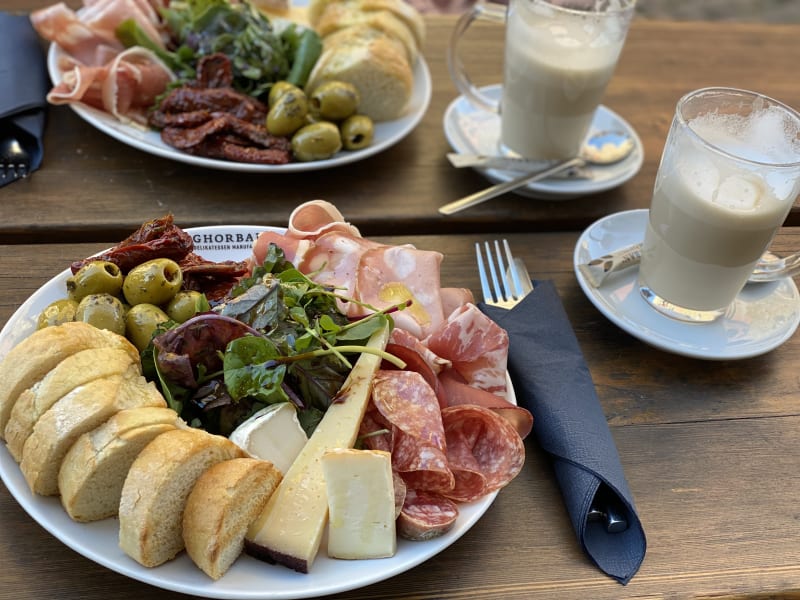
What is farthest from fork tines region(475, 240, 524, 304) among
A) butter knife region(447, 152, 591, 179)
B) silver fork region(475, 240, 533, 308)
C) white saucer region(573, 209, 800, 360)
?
butter knife region(447, 152, 591, 179)

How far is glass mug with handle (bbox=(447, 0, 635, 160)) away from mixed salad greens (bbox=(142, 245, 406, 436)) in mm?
825

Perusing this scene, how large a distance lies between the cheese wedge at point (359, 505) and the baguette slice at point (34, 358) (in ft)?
1.18

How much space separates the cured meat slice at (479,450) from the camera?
102 cm

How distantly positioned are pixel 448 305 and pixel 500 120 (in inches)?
32.9

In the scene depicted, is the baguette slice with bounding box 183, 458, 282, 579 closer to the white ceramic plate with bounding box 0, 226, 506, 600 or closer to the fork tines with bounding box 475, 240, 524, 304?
the white ceramic plate with bounding box 0, 226, 506, 600

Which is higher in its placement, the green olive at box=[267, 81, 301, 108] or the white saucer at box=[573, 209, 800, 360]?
the green olive at box=[267, 81, 301, 108]

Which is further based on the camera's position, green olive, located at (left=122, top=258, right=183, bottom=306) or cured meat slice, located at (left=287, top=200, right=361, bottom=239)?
cured meat slice, located at (left=287, top=200, right=361, bottom=239)

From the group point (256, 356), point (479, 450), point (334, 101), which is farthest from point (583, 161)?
point (256, 356)

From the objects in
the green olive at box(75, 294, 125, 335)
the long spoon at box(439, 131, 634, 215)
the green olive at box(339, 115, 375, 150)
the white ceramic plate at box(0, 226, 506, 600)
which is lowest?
the long spoon at box(439, 131, 634, 215)

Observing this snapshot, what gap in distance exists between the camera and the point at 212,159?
164cm

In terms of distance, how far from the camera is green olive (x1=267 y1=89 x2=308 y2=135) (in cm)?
171

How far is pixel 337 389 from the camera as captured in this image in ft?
3.55

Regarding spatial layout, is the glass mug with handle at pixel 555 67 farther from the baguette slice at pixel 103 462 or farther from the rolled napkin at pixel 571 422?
the baguette slice at pixel 103 462

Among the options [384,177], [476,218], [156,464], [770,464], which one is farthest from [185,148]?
[770,464]
